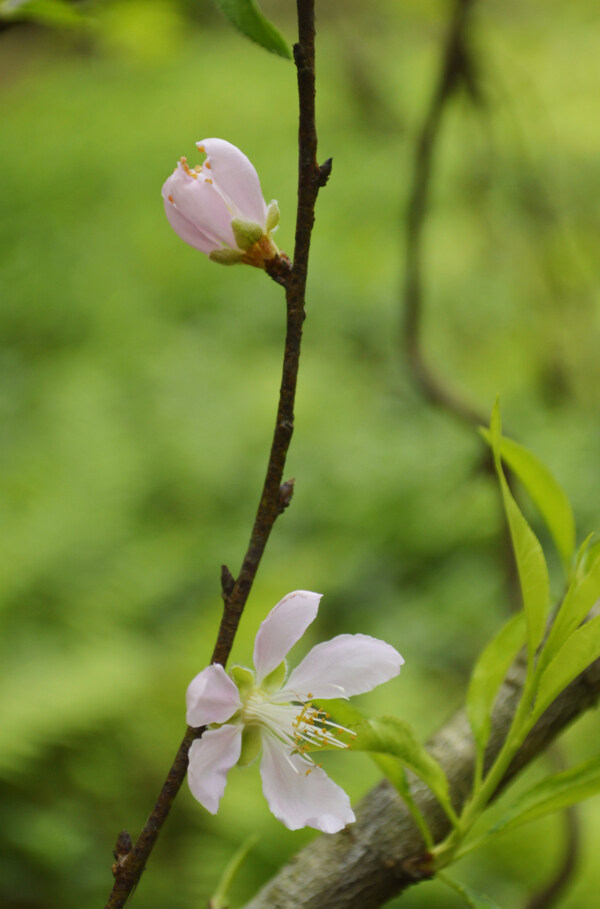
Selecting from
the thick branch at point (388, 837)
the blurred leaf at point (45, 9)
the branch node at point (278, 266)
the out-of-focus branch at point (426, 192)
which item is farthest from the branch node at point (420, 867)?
the blurred leaf at point (45, 9)

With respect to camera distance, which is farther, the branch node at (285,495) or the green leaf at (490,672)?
the green leaf at (490,672)

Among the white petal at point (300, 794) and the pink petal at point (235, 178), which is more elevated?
the pink petal at point (235, 178)

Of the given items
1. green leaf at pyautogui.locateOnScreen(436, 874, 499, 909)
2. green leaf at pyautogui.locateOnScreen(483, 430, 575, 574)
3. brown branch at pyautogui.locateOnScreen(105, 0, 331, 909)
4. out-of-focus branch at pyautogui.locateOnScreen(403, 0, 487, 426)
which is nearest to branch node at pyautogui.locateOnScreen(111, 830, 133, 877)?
brown branch at pyautogui.locateOnScreen(105, 0, 331, 909)

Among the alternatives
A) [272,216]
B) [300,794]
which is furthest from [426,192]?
[300,794]

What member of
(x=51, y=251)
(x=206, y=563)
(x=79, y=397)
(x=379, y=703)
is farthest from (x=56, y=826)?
(x=51, y=251)

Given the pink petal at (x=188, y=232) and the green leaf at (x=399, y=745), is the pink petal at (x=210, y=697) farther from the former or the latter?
the pink petal at (x=188, y=232)

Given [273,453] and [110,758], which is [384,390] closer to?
[110,758]
